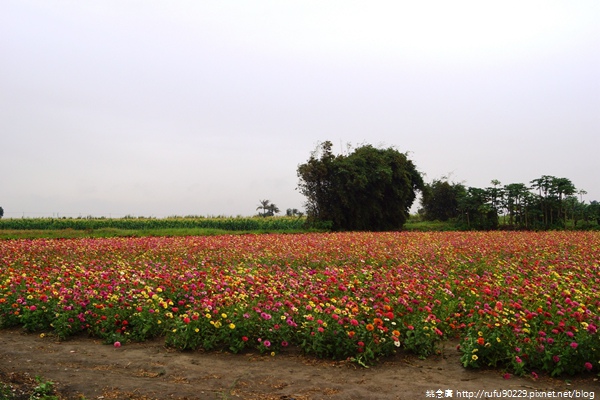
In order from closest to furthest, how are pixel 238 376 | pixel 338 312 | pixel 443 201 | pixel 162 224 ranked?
pixel 238 376, pixel 338 312, pixel 162 224, pixel 443 201

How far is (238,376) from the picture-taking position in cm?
520

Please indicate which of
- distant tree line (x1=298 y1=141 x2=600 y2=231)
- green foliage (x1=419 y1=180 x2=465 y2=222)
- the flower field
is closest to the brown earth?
the flower field

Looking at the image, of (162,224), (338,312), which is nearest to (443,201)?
(162,224)

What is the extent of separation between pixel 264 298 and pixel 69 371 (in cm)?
260

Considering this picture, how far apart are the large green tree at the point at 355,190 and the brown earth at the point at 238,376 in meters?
29.1

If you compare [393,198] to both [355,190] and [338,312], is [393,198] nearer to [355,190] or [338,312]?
[355,190]

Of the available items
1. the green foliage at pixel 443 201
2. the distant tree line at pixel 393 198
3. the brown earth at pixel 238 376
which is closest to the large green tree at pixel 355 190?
the distant tree line at pixel 393 198

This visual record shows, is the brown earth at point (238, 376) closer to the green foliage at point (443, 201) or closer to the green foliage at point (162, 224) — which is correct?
the green foliage at point (162, 224)

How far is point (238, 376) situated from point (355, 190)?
103 feet

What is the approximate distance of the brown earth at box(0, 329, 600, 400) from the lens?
469 centimetres

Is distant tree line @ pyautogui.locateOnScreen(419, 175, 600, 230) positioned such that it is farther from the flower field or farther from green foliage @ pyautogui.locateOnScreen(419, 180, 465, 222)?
the flower field

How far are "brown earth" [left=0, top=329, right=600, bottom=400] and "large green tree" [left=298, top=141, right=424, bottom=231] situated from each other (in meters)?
29.1

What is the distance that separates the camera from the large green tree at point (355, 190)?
1415 inches

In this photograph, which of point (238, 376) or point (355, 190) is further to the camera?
point (355, 190)
